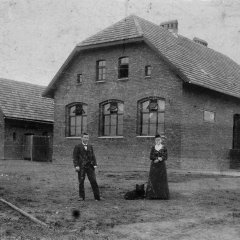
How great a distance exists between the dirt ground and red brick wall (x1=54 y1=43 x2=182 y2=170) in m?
7.21

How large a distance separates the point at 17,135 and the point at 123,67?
11.0m

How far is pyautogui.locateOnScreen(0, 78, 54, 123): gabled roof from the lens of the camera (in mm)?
30484

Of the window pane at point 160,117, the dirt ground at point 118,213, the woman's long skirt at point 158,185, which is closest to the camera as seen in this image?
the dirt ground at point 118,213

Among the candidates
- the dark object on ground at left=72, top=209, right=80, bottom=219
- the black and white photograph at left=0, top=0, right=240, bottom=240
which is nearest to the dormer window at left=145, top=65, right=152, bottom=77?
the black and white photograph at left=0, top=0, right=240, bottom=240

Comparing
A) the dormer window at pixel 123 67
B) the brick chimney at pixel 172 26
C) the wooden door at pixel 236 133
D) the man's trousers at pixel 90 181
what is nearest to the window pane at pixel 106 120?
the dormer window at pixel 123 67

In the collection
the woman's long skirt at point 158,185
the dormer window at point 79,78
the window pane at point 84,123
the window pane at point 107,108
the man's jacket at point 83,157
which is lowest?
the woman's long skirt at point 158,185

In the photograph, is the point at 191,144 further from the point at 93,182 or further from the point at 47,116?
the point at 47,116

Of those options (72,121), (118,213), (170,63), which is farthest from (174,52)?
(118,213)

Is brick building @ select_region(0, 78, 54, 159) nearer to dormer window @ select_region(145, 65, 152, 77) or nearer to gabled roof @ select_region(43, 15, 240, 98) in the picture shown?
gabled roof @ select_region(43, 15, 240, 98)

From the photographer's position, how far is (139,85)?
73.9 feet

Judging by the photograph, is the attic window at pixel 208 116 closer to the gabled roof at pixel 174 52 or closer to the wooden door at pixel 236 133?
the gabled roof at pixel 174 52

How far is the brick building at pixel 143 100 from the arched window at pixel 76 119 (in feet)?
0.19

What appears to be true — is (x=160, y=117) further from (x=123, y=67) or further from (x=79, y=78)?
(x=79, y=78)

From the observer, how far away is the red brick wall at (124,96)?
21.3m
